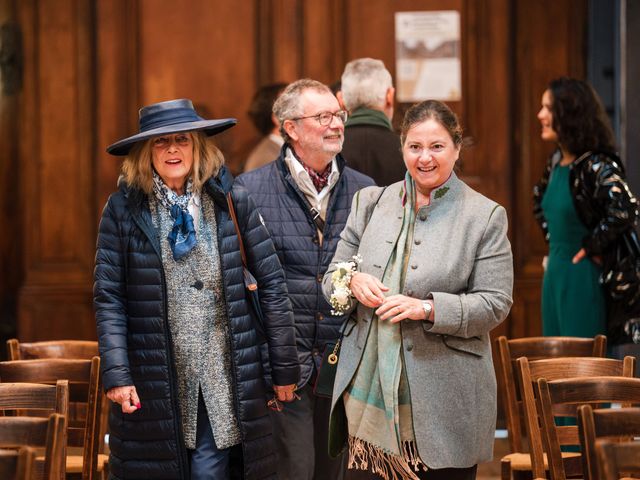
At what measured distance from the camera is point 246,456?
415 cm

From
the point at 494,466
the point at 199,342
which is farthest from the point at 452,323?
the point at 494,466

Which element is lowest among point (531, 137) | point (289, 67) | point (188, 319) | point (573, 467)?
point (573, 467)

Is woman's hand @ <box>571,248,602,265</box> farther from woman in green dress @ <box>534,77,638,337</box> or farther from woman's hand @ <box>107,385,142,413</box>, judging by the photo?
woman's hand @ <box>107,385,142,413</box>

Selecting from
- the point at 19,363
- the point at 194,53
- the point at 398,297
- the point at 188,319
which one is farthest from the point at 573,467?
the point at 194,53

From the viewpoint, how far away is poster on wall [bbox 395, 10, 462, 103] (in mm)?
7523

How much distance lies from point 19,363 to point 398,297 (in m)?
1.69

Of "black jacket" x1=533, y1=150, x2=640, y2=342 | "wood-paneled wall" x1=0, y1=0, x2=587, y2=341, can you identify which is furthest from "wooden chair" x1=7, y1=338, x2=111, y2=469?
"black jacket" x1=533, y1=150, x2=640, y2=342

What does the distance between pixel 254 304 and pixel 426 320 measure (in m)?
0.77

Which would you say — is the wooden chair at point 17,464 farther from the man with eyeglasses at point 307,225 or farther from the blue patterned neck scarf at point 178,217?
the man with eyeglasses at point 307,225

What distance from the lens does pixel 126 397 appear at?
13.2ft

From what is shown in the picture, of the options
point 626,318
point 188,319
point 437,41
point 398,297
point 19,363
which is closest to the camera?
point 398,297

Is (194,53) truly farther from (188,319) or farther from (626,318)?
(188,319)

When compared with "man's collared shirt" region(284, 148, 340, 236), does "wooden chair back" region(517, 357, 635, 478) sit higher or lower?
lower

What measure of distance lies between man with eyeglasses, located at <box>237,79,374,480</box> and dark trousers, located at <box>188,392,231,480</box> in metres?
0.47
